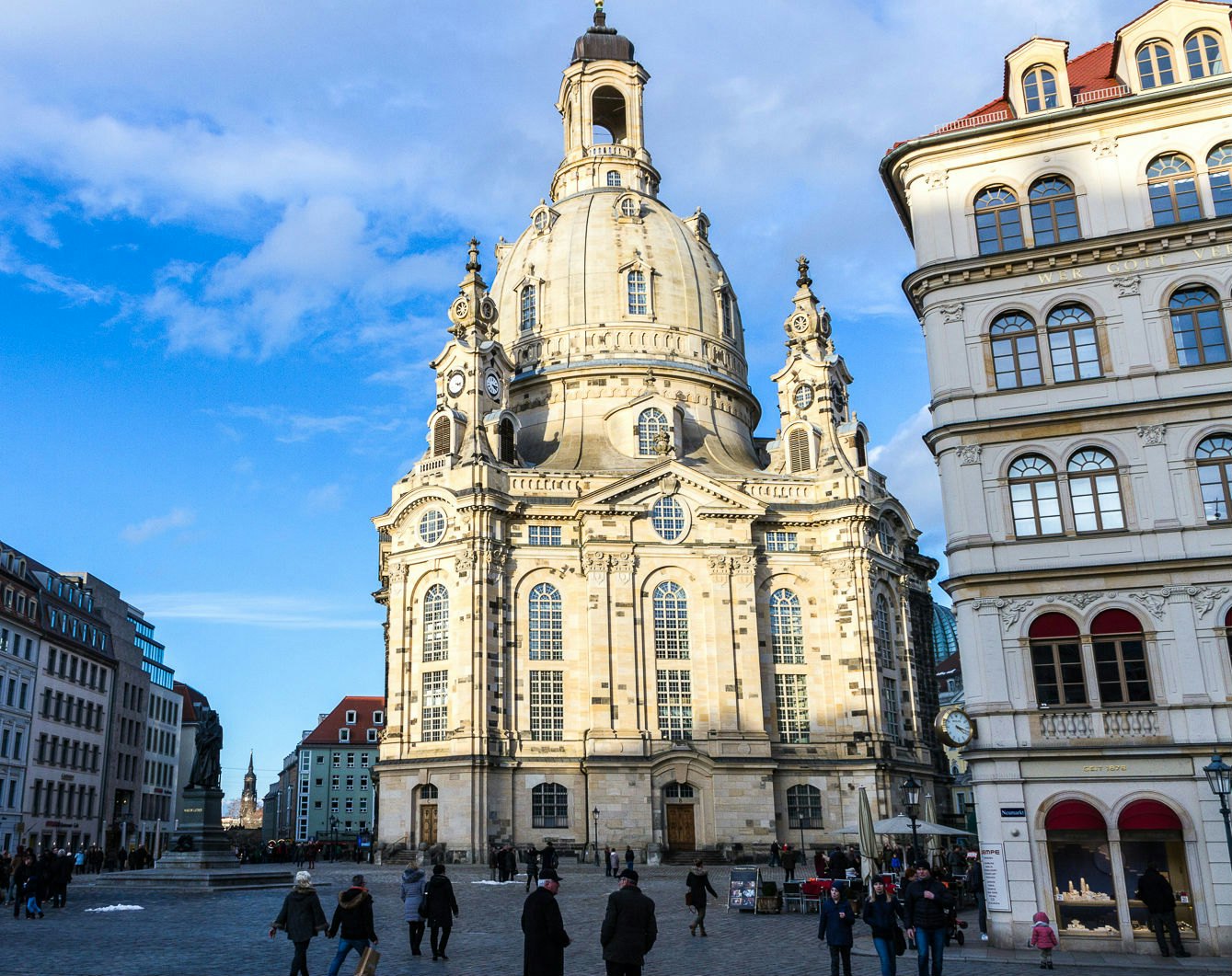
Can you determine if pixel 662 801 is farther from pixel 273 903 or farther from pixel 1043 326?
pixel 1043 326

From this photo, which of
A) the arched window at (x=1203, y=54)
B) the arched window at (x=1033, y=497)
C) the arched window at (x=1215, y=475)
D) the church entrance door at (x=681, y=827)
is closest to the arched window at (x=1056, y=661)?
the arched window at (x=1033, y=497)

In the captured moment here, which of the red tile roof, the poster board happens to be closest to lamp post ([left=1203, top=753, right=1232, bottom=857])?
the poster board

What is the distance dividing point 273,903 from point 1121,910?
23.0 meters

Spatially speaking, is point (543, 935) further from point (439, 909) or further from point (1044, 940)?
point (1044, 940)

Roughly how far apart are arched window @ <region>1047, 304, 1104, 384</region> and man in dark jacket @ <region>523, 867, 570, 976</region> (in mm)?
19466

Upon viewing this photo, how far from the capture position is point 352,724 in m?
118

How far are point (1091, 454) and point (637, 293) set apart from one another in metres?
51.8

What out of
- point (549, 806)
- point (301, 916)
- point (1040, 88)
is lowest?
point (301, 916)

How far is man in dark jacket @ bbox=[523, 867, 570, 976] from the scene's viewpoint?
1397 cm

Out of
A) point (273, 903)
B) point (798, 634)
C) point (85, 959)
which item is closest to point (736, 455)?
point (798, 634)

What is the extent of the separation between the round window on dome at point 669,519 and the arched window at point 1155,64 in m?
39.4

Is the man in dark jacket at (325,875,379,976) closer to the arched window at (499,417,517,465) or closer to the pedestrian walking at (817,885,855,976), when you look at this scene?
the pedestrian walking at (817,885,855,976)

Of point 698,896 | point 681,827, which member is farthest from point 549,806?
point 698,896

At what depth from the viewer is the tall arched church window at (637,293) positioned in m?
76.9
